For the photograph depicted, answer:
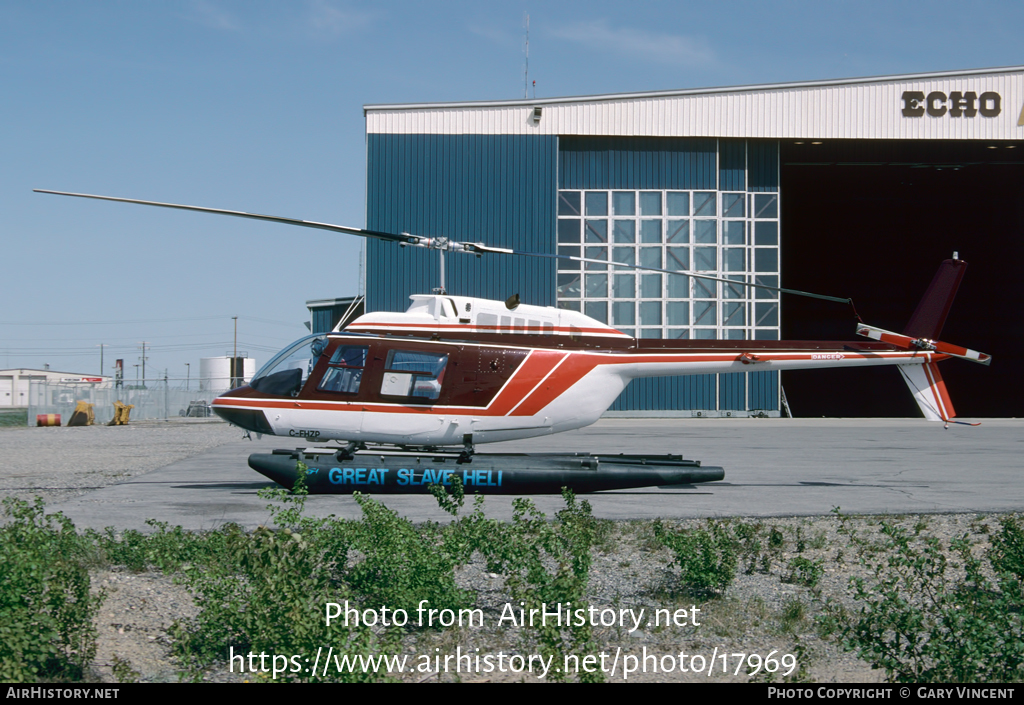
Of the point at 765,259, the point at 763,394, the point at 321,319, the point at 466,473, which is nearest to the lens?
the point at 466,473

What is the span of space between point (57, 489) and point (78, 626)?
26.5 feet

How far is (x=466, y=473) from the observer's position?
11383 mm

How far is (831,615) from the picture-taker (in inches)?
243

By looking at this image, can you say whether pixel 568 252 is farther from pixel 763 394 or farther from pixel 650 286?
pixel 763 394

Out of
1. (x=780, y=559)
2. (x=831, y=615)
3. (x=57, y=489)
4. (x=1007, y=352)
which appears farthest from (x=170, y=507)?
(x=1007, y=352)

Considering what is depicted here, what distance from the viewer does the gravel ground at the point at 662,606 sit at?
5473mm

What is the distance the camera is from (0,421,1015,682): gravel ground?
547 cm

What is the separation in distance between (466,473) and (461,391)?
1371mm

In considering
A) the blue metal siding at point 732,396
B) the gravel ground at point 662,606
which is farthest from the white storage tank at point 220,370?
the gravel ground at point 662,606

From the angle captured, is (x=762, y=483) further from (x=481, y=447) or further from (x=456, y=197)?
(x=456, y=197)

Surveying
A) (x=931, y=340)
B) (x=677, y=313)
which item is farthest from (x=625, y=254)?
(x=931, y=340)

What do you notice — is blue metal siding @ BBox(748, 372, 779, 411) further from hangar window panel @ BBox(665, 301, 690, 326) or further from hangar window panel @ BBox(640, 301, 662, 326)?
hangar window panel @ BBox(640, 301, 662, 326)

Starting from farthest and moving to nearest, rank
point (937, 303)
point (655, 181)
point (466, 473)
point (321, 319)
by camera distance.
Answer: point (321, 319) < point (655, 181) < point (937, 303) < point (466, 473)

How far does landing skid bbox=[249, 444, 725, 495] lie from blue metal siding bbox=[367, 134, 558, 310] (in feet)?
67.8
